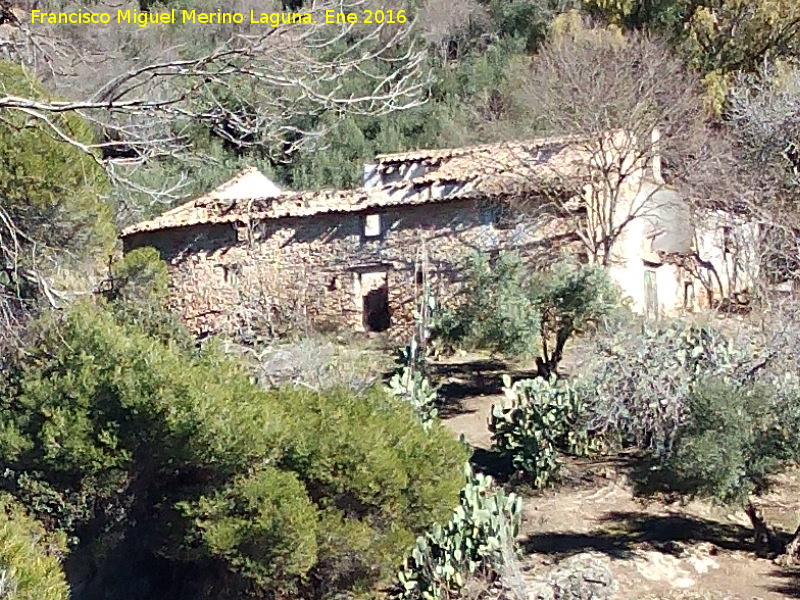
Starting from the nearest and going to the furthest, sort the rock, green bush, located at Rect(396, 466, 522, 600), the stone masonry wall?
the rock < green bush, located at Rect(396, 466, 522, 600) < the stone masonry wall

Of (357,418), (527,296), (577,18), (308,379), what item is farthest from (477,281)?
(577,18)

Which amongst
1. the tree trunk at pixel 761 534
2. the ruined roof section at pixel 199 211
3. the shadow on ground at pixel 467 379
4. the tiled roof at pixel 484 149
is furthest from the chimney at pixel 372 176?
the tree trunk at pixel 761 534

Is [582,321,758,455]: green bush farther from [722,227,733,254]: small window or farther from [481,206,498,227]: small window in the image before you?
[722,227,733,254]: small window

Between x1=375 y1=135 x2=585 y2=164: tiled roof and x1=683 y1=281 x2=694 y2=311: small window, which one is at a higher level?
x1=375 y1=135 x2=585 y2=164: tiled roof

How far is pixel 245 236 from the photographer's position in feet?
64.2

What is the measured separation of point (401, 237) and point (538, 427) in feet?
27.4

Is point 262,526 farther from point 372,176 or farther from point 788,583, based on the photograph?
point 372,176

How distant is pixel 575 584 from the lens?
7.43 metres

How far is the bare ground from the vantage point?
8.25 m

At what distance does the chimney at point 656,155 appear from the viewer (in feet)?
62.5

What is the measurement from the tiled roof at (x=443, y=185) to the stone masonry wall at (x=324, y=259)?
214 millimetres

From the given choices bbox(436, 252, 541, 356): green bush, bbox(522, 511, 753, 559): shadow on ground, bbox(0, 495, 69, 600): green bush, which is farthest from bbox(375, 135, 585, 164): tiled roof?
bbox(0, 495, 69, 600): green bush

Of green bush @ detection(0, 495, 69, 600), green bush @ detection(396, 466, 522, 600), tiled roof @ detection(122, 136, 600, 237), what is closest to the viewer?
green bush @ detection(0, 495, 69, 600)

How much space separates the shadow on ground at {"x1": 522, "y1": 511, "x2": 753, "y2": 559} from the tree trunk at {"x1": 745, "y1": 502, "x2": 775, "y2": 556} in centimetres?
11
